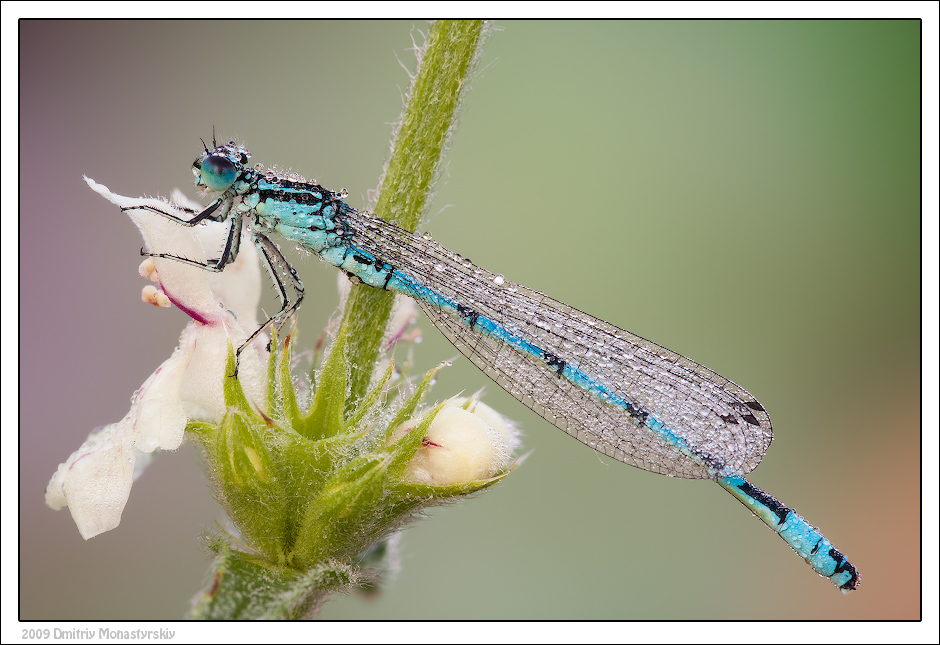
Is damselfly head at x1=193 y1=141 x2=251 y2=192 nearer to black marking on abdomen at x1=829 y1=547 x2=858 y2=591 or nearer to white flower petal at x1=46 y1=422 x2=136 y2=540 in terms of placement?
white flower petal at x1=46 y1=422 x2=136 y2=540

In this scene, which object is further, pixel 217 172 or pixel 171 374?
pixel 217 172

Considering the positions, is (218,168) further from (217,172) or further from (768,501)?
(768,501)

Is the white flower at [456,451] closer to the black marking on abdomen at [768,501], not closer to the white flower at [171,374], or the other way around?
the white flower at [171,374]

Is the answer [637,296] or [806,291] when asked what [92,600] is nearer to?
[637,296]

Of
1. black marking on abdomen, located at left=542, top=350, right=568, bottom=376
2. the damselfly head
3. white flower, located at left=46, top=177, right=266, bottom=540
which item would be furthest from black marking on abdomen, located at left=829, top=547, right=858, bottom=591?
the damselfly head

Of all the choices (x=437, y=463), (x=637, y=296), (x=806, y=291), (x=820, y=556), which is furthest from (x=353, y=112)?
(x=820, y=556)

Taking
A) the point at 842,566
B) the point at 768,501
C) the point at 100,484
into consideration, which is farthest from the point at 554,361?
the point at 100,484
